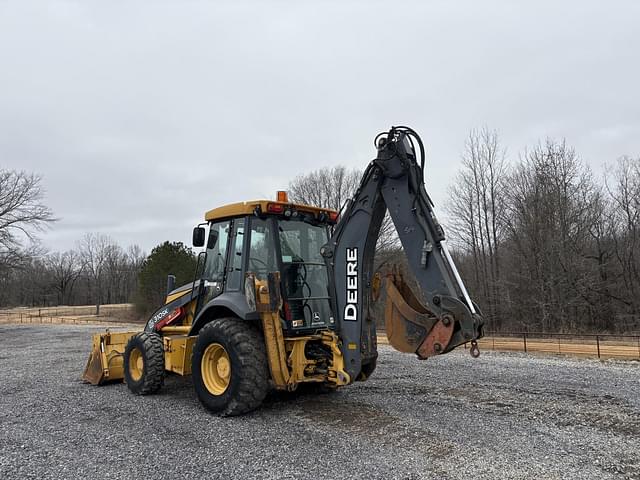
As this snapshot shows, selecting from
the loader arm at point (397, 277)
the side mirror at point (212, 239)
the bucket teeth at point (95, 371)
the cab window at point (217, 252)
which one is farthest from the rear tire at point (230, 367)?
the bucket teeth at point (95, 371)

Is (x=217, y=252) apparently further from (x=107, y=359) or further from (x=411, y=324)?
(x=411, y=324)

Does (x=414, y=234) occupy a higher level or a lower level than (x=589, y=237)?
lower

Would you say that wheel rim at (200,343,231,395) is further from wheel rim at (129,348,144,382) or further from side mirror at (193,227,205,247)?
wheel rim at (129,348,144,382)

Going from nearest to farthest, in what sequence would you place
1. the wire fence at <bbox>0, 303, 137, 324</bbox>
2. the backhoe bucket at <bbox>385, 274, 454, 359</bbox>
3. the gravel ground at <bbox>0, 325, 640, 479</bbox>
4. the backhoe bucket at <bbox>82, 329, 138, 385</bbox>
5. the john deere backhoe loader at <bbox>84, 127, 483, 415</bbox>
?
the gravel ground at <bbox>0, 325, 640, 479</bbox>
the backhoe bucket at <bbox>385, 274, 454, 359</bbox>
the john deere backhoe loader at <bbox>84, 127, 483, 415</bbox>
the backhoe bucket at <bbox>82, 329, 138, 385</bbox>
the wire fence at <bbox>0, 303, 137, 324</bbox>

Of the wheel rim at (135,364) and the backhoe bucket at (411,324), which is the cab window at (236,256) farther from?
the wheel rim at (135,364)

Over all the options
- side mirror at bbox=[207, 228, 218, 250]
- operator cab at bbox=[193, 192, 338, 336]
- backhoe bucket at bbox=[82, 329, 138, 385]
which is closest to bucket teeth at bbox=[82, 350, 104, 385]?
backhoe bucket at bbox=[82, 329, 138, 385]

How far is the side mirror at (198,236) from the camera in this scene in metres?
7.11

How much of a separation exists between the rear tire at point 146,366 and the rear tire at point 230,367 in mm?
1169

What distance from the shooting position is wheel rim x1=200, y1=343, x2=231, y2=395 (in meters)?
6.21

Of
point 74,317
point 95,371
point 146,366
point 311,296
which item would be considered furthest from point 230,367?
point 74,317

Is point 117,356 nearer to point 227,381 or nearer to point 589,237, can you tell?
point 227,381

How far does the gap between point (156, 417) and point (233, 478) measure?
2431 mm

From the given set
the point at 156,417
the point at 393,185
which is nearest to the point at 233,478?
the point at 156,417

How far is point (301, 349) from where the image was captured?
591 centimetres
